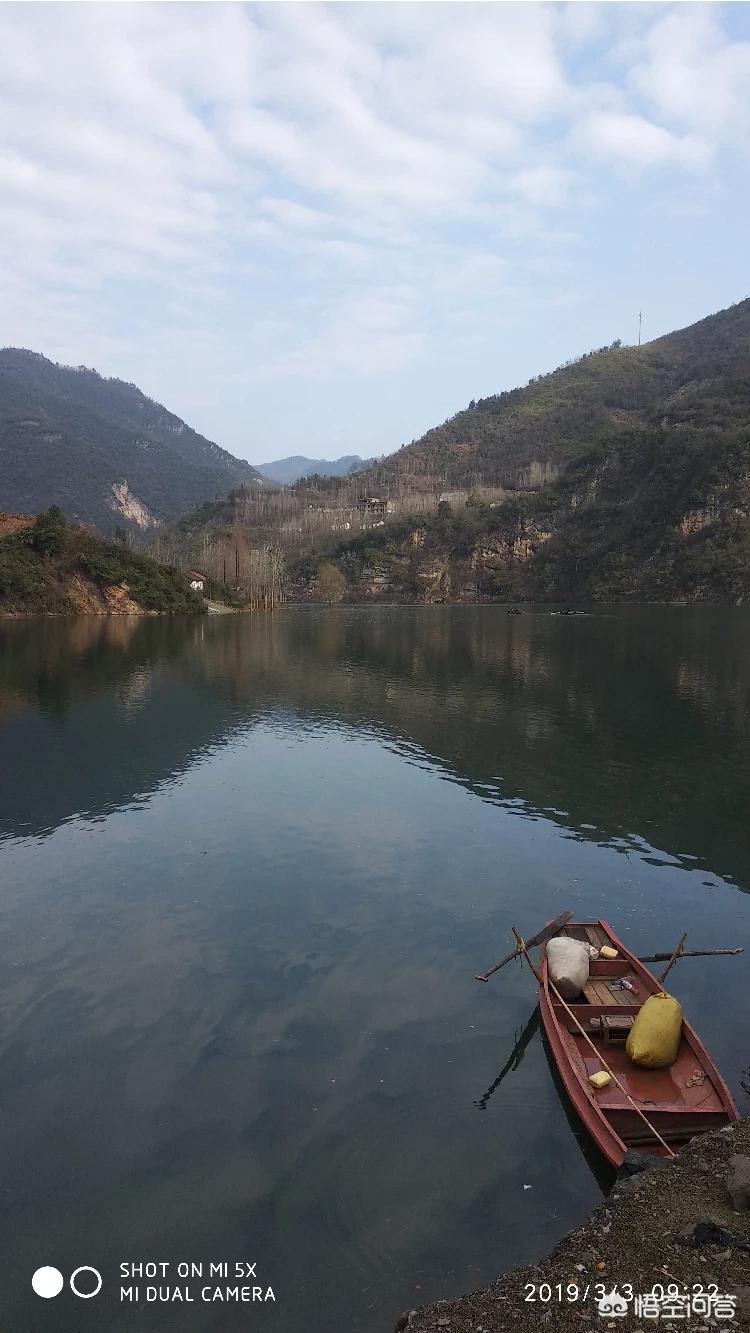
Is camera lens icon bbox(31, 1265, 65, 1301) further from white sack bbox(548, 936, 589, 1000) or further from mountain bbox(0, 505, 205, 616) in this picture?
mountain bbox(0, 505, 205, 616)

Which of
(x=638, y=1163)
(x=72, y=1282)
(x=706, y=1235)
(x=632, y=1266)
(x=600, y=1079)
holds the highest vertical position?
(x=706, y=1235)

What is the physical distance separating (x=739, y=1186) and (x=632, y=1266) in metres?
1.74

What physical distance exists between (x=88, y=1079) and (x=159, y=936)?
516cm

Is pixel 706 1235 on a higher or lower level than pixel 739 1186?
lower

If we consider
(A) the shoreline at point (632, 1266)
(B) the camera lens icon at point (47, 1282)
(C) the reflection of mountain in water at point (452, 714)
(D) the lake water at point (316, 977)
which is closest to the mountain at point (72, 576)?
(C) the reflection of mountain in water at point (452, 714)

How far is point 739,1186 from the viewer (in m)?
8.70

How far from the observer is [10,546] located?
115688mm

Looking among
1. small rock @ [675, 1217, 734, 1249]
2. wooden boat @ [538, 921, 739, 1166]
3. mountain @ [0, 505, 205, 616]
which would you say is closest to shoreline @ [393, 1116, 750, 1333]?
small rock @ [675, 1217, 734, 1249]

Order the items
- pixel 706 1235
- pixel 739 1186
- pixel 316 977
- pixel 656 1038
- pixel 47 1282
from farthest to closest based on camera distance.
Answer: pixel 316 977 < pixel 656 1038 < pixel 47 1282 < pixel 739 1186 < pixel 706 1235

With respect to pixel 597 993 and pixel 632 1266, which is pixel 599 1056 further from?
pixel 632 1266

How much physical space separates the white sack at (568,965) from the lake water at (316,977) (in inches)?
52.7

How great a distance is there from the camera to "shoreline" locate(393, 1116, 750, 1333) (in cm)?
736

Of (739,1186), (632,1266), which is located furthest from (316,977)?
(739,1186)

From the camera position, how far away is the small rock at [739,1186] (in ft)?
28.3
